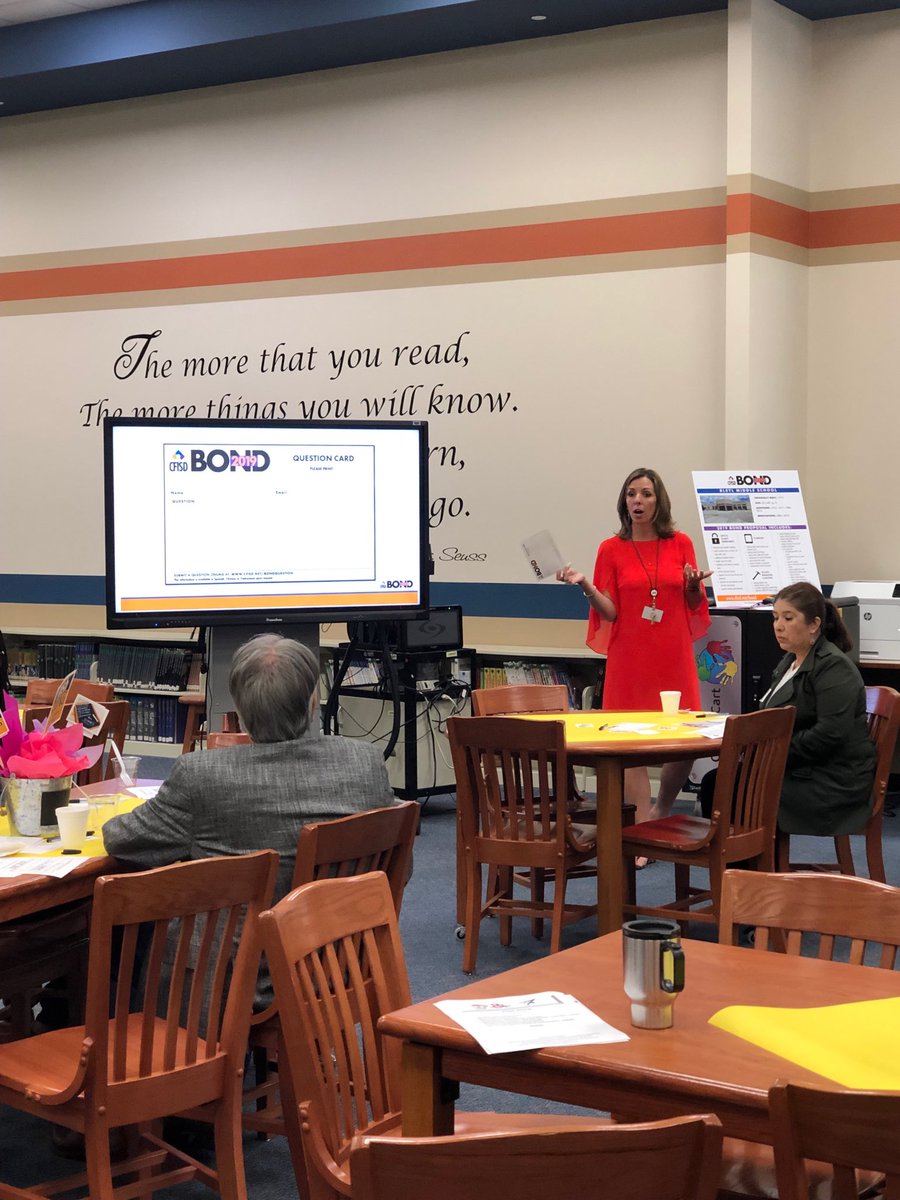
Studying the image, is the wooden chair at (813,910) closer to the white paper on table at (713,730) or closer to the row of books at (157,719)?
the white paper on table at (713,730)

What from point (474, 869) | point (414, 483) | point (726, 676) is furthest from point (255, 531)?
point (726, 676)

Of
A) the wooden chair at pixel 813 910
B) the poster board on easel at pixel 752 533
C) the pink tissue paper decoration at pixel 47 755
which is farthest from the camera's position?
the poster board on easel at pixel 752 533

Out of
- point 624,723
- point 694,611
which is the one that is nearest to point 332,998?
point 624,723

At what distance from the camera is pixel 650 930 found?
2104 mm

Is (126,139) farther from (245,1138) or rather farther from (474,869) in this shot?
(245,1138)

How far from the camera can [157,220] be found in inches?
356

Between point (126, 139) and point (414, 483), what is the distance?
520cm

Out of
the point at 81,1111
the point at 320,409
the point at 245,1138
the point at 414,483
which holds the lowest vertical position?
the point at 245,1138

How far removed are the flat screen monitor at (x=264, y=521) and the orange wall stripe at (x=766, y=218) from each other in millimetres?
3004

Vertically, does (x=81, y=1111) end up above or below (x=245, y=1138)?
above

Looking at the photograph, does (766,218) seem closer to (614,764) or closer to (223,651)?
(614,764)

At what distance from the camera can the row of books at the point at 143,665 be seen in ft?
28.7

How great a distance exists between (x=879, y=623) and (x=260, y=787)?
15.6 ft

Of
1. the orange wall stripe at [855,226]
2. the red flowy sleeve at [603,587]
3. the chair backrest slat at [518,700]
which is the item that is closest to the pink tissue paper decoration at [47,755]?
the chair backrest slat at [518,700]
